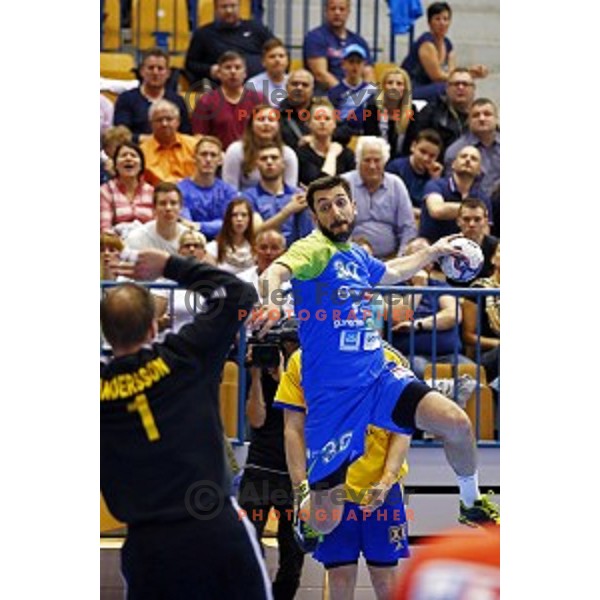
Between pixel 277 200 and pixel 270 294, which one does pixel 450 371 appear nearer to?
pixel 277 200

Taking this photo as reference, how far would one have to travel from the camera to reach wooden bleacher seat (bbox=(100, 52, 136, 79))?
8.50m

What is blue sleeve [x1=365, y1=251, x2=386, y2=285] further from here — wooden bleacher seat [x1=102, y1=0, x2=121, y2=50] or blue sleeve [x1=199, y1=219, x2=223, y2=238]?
wooden bleacher seat [x1=102, y1=0, x2=121, y2=50]

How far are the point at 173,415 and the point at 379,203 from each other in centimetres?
136

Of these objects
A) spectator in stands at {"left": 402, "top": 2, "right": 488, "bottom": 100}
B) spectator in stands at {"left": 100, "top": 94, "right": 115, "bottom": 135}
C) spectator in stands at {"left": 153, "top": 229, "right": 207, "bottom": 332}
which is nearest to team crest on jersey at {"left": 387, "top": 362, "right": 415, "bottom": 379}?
spectator in stands at {"left": 153, "top": 229, "right": 207, "bottom": 332}

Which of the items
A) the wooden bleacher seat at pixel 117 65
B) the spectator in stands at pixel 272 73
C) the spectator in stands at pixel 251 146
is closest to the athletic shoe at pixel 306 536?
the spectator in stands at pixel 251 146

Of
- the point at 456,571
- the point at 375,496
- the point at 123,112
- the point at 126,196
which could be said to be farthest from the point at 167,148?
the point at 456,571

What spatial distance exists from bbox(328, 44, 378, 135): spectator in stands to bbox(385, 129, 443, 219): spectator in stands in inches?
8.5

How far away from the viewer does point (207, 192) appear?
6297 mm

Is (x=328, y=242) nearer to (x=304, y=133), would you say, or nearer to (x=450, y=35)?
(x=304, y=133)
